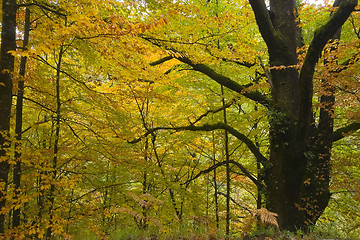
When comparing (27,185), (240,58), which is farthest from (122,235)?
(240,58)

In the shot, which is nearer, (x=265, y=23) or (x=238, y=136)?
(x=265, y=23)

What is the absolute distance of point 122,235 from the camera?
3.67m

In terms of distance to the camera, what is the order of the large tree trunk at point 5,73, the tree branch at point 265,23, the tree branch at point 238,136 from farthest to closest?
the tree branch at point 238,136
the tree branch at point 265,23
the large tree trunk at point 5,73

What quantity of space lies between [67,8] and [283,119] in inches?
220

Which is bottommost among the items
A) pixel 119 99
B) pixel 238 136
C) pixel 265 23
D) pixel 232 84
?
pixel 238 136

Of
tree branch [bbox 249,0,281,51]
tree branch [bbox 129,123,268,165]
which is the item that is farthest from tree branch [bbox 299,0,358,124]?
tree branch [bbox 129,123,268,165]

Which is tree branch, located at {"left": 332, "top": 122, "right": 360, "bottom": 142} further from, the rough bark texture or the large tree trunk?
the large tree trunk

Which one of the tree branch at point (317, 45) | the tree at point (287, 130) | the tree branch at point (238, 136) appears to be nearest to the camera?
the tree branch at point (317, 45)

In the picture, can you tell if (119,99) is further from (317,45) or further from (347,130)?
(347,130)

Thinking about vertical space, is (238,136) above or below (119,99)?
below

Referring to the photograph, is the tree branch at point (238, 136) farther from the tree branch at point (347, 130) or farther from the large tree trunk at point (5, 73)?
the large tree trunk at point (5, 73)

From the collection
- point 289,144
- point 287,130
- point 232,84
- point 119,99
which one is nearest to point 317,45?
point 287,130

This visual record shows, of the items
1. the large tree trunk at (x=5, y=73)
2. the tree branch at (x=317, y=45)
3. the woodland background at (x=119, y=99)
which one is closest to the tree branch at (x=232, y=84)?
the woodland background at (x=119, y=99)

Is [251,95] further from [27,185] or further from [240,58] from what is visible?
[27,185]
